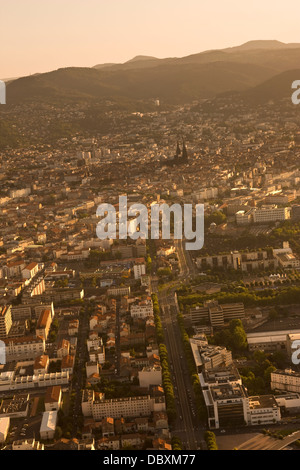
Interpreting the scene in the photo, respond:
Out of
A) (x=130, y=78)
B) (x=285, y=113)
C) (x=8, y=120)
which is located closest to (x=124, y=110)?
(x=8, y=120)

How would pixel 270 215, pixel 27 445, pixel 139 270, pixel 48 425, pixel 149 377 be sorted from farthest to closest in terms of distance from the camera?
pixel 270 215, pixel 139 270, pixel 149 377, pixel 48 425, pixel 27 445

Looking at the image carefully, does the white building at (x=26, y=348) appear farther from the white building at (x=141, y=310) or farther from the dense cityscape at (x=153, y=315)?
the white building at (x=141, y=310)

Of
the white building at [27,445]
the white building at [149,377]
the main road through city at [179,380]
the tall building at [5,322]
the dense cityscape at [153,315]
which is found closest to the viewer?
the white building at [27,445]

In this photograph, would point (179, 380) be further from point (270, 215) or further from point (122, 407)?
point (270, 215)

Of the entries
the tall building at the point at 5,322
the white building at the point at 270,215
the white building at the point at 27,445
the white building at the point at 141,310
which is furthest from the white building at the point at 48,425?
the white building at the point at 270,215

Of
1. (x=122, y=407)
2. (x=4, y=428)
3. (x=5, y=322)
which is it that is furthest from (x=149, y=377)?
(x=5, y=322)

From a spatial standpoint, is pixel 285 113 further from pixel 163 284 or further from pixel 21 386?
pixel 21 386

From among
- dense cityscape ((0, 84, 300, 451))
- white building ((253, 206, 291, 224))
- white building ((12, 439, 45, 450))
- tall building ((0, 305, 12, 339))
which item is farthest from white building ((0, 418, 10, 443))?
white building ((253, 206, 291, 224))

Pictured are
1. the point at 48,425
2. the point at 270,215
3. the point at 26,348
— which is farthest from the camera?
the point at 270,215

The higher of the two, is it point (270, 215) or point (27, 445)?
point (270, 215)

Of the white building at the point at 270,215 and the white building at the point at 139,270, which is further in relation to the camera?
the white building at the point at 270,215

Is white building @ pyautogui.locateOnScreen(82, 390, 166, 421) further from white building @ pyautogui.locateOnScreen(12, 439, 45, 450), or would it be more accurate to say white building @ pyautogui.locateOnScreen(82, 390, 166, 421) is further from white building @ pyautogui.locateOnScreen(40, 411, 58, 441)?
white building @ pyautogui.locateOnScreen(12, 439, 45, 450)
